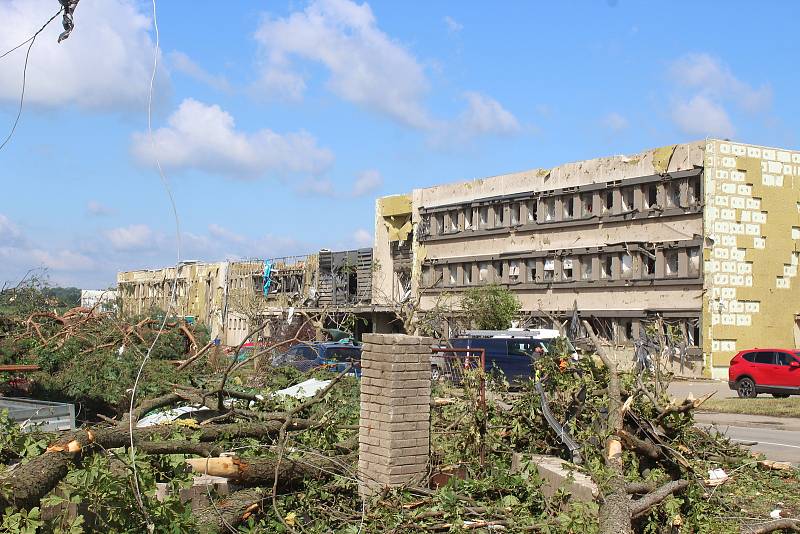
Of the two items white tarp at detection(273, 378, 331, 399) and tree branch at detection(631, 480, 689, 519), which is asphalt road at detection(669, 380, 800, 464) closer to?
tree branch at detection(631, 480, 689, 519)

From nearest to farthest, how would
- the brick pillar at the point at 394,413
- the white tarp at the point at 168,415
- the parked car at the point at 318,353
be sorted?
the brick pillar at the point at 394,413 < the white tarp at the point at 168,415 < the parked car at the point at 318,353

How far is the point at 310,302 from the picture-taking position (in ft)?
193

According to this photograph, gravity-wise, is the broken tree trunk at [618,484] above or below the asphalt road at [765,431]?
above

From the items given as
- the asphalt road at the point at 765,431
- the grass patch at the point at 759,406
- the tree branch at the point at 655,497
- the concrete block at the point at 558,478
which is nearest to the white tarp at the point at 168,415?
the concrete block at the point at 558,478

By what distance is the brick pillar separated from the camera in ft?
29.9

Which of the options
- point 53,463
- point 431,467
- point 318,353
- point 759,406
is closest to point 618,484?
point 431,467

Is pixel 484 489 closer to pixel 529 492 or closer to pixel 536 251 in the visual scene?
pixel 529 492

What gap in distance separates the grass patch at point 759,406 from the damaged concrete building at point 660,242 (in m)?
12.0

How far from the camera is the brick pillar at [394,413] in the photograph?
9117mm

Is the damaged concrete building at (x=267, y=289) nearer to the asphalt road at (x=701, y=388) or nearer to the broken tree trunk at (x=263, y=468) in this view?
the asphalt road at (x=701, y=388)

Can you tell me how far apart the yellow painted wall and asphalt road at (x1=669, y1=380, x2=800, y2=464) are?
14941mm

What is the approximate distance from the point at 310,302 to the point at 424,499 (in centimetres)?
5040

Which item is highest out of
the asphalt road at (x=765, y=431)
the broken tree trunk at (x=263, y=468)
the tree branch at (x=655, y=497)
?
the broken tree trunk at (x=263, y=468)

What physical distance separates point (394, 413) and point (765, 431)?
12491 millimetres
